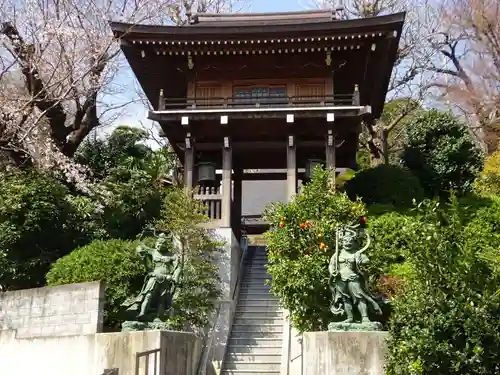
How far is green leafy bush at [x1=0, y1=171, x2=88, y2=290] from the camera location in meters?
12.7

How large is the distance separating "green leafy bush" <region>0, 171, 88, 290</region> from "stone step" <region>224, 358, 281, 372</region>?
4913mm

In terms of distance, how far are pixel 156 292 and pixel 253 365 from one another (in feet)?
11.3

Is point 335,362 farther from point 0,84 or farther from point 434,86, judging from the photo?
point 434,86

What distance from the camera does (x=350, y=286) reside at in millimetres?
8586

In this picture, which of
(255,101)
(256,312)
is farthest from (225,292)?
(255,101)

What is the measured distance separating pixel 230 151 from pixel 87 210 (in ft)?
13.9

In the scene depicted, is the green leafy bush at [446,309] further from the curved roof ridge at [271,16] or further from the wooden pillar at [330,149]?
the curved roof ridge at [271,16]

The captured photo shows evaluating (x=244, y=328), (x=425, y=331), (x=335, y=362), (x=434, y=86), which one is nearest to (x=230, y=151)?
(x=244, y=328)

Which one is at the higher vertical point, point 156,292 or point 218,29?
point 218,29

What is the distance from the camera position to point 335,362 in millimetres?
8172

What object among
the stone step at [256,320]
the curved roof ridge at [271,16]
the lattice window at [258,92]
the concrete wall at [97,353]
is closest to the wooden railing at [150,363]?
the concrete wall at [97,353]

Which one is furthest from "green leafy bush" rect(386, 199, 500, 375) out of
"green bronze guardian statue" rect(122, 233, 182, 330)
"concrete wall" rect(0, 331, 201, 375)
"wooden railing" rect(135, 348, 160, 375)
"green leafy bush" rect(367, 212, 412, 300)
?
"green bronze guardian statue" rect(122, 233, 182, 330)

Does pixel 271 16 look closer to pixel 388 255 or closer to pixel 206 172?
pixel 206 172

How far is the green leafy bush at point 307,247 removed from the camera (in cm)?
1045
